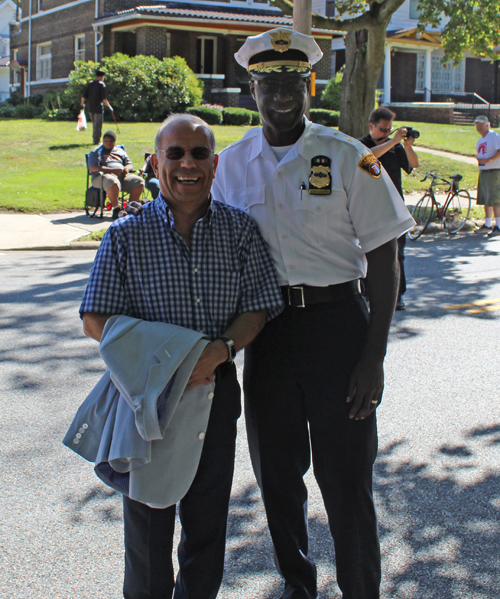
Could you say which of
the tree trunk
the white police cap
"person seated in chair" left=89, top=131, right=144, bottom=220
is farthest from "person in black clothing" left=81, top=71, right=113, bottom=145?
the white police cap

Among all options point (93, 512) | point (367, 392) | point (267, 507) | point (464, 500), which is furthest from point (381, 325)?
point (93, 512)

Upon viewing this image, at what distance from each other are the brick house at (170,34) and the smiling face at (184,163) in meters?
27.1

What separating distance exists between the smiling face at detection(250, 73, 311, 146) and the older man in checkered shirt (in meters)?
0.27

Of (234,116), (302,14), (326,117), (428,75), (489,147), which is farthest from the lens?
(428,75)

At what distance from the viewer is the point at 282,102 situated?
7.88ft

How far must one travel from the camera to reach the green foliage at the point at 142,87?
23.9m

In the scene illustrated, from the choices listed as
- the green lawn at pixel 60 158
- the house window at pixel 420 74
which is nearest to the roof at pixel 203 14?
the green lawn at pixel 60 158

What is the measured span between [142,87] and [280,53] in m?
22.8

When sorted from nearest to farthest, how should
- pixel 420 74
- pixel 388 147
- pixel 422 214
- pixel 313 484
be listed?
pixel 313 484
pixel 388 147
pixel 422 214
pixel 420 74

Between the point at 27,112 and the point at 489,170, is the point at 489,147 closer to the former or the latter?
the point at 489,170

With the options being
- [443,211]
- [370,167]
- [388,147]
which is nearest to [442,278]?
[388,147]

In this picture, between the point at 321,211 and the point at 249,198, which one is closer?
the point at 321,211

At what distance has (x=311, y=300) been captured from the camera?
8.00 feet

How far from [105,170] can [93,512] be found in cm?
979
